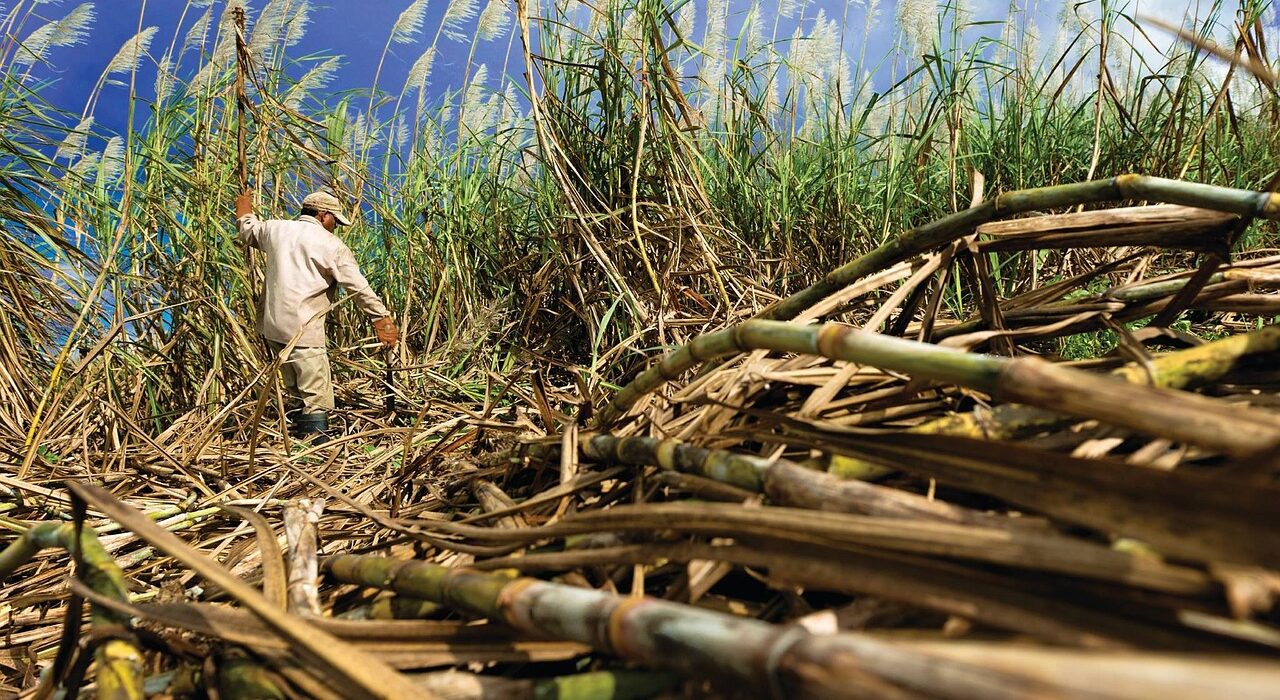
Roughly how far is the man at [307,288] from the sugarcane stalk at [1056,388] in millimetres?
3126

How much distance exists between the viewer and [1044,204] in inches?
29.3

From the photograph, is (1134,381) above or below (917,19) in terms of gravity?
below

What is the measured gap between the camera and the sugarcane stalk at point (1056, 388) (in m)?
0.31

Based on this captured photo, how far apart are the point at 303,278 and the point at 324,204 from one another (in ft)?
1.47

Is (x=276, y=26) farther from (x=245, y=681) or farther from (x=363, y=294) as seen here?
(x=245, y=681)

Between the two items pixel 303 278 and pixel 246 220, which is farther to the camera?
pixel 303 278

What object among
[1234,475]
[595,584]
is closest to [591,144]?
[595,584]

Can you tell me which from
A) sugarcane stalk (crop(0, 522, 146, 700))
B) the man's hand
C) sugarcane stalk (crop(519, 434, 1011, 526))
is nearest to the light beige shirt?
the man's hand

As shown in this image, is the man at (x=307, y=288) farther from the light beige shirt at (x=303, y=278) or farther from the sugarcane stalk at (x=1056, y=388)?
the sugarcane stalk at (x=1056, y=388)

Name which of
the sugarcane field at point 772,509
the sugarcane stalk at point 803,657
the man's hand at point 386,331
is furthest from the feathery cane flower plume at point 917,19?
the sugarcane stalk at point 803,657

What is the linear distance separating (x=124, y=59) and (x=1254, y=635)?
4180 millimetres

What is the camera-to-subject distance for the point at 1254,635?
25cm

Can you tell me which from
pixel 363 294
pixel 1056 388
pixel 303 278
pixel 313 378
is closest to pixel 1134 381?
pixel 1056 388

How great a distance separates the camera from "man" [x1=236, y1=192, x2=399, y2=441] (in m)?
3.46
